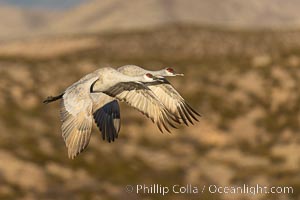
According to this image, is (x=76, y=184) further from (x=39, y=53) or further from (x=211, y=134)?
(x=39, y=53)

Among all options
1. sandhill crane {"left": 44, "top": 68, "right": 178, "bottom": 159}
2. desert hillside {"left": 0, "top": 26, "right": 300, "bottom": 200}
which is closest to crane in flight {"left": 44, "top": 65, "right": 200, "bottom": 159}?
sandhill crane {"left": 44, "top": 68, "right": 178, "bottom": 159}

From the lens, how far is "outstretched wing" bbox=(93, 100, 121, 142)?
1677 centimetres

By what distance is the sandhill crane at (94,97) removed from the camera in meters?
14.6

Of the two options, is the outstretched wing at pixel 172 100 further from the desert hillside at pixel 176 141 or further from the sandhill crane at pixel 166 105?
the desert hillside at pixel 176 141

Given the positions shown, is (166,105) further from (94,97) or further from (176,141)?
(176,141)

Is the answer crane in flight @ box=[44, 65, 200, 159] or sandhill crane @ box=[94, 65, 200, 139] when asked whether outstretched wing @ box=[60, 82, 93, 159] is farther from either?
sandhill crane @ box=[94, 65, 200, 139]

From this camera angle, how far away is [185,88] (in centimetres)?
5312

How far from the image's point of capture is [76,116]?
48.4 feet

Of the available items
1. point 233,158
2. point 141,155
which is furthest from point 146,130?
point 233,158

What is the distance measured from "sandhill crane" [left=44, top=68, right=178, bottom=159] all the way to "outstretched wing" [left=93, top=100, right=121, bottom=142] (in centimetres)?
7

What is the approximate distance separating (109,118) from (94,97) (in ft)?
1.95

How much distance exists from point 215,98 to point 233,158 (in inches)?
376

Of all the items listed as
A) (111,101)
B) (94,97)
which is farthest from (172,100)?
(94,97)

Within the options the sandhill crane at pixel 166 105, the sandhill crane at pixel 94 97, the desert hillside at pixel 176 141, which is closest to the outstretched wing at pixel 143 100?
the sandhill crane at pixel 94 97
